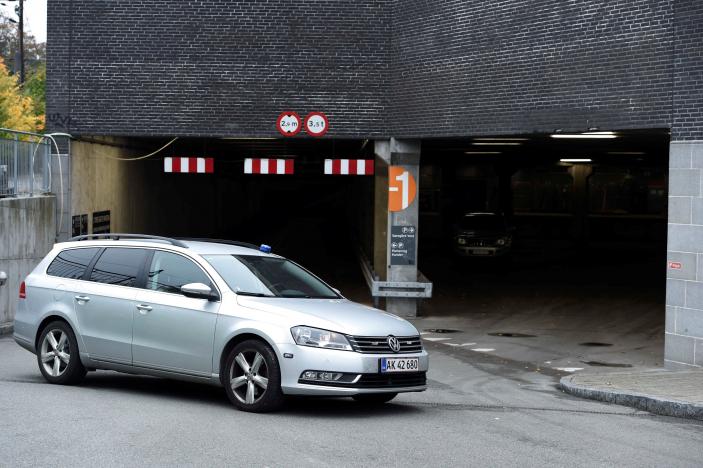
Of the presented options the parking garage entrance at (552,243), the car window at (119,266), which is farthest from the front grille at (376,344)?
the parking garage entrance at (552,243)

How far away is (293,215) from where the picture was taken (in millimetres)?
61844

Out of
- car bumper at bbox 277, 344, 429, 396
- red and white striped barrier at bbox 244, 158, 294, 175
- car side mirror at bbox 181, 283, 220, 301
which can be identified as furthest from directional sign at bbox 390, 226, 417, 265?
car bumper at bbox 277, 344, 429, 396

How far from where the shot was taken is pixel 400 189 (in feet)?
73.7

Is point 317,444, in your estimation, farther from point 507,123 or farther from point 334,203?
point 334,203

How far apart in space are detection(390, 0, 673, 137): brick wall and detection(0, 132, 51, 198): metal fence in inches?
292

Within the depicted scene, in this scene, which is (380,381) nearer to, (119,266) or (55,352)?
(119,266)

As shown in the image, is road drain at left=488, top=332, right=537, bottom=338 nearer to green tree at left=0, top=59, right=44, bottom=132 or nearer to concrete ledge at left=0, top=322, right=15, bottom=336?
concrete ledge at left=0, top=322, right=15, bottom=336

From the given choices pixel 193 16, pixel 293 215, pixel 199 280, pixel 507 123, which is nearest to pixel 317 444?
pixel 199 280

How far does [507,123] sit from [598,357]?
4691 millimetres

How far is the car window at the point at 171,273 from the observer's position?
10.1m

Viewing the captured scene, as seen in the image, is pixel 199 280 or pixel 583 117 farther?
pixel 583 117

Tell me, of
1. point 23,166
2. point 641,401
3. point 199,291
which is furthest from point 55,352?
point 23,166

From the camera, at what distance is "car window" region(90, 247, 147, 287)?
10.5 m

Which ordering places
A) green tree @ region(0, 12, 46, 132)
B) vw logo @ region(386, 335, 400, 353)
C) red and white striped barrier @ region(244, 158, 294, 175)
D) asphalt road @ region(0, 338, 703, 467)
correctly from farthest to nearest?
1. green tree @ region(0, 12, 46, 132)
2. red and white striped barrier @ region(244, 158, 294, 175)
3. vw logo @ region(386, 335, 400, 353)
4. asphalt road @ region(0, 338, 703, 467)
